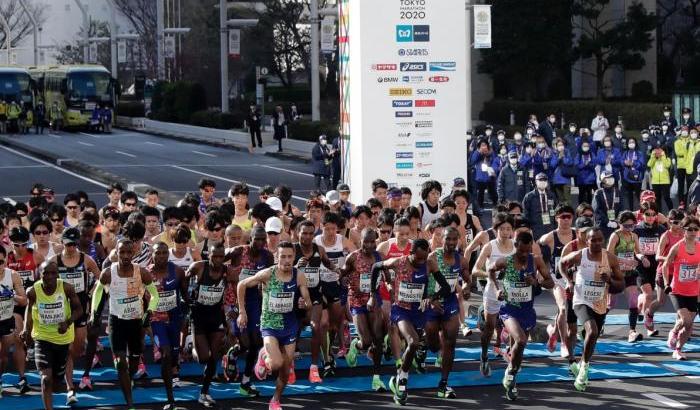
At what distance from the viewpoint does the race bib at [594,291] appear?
13695 mm

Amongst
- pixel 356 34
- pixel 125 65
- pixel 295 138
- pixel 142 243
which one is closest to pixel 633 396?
pixel 142 243

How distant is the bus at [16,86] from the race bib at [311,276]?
54708mm

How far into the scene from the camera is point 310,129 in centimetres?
5147

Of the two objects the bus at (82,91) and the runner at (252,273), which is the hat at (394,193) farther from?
the bus at (82,91)

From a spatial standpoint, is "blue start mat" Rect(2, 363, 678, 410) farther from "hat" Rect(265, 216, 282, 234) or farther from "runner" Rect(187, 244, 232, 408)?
"hat" Rect(265, 216, 282, 234)

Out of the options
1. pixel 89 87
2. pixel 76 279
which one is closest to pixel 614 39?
pixel 89 87

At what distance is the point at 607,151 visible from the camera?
92.7 feet

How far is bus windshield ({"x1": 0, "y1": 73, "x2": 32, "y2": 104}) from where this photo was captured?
66938 millimetres

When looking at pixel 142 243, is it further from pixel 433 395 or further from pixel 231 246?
pixel 433 395

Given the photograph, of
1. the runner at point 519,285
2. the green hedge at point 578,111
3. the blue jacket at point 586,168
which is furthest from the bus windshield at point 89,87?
the runner at point 519,285

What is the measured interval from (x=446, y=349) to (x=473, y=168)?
54.2 feet

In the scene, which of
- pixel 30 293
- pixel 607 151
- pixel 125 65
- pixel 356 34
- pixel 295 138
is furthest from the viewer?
pixel 125 65

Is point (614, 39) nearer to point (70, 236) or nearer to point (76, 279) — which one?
point (70, 236)

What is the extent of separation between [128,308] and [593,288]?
14.8ft
